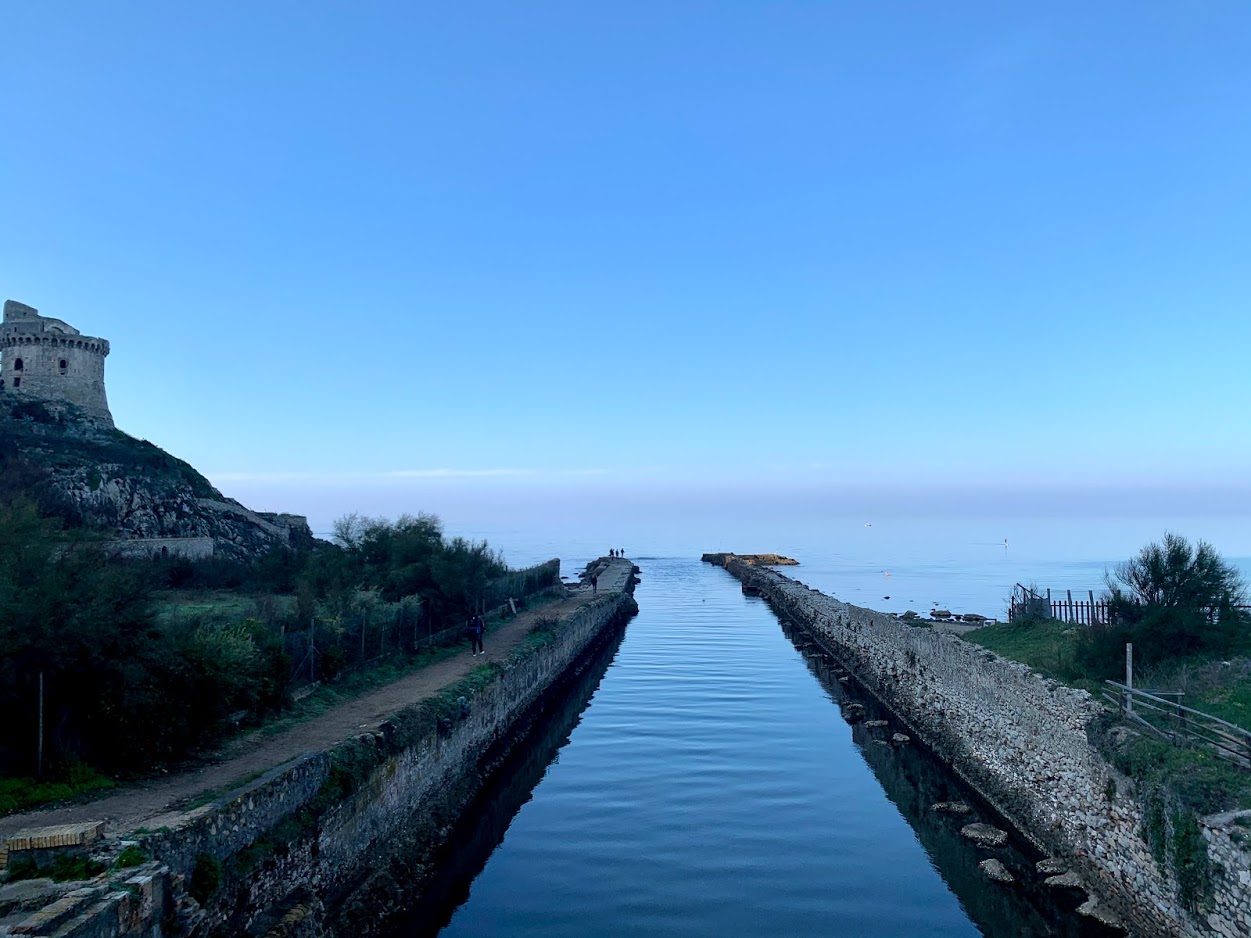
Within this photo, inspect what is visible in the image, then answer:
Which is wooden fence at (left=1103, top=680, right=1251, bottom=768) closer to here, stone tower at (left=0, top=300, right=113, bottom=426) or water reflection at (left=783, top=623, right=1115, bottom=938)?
water reflection at (left=783, top=623, right=1115, bottom=938)

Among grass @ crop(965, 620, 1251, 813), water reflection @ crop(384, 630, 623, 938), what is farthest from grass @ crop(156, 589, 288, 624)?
grass @ crop(965, 620, 1251, 813)

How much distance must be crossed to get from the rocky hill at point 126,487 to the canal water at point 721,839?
113 feet

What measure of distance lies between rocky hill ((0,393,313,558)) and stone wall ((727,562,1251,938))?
133 feet

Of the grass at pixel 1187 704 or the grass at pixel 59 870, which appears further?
the grass at pixel 1187 704

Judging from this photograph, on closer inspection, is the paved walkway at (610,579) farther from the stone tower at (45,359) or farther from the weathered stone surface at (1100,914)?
the weathered stone surface at (1100,914)

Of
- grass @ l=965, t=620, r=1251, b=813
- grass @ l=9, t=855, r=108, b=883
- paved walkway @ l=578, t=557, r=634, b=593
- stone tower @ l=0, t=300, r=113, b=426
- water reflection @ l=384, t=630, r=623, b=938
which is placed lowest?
water reflection @ l=384, t=630, r=623, b=938

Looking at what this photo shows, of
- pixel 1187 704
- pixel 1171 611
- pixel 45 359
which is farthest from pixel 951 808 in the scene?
pixel 45 359

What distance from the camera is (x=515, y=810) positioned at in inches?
741

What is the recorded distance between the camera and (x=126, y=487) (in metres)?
57.1

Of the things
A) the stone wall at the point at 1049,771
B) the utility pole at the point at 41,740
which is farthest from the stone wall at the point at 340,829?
the stone wall at the point at 1049,771

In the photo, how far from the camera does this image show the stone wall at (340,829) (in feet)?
32.6

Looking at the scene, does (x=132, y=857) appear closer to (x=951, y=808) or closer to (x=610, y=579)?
(x=951, y=808)

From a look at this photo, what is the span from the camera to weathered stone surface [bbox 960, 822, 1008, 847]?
16.0 metres

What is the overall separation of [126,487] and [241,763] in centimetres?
5281
